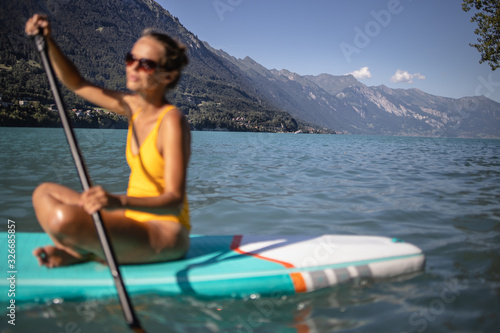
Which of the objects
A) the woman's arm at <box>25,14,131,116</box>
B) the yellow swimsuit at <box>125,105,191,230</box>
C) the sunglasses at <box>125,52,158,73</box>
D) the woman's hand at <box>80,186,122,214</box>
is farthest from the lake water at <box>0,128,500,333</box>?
the sunglasses at <box>125,52,158,73</box>

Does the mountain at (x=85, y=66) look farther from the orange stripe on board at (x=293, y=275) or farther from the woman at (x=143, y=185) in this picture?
the woman at (x=143, y=185)

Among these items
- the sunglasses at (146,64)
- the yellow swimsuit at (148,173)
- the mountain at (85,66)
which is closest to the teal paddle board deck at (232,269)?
the yellow swimsuit at (148,173)

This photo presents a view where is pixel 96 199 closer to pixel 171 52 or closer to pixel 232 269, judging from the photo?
pixel 171 52

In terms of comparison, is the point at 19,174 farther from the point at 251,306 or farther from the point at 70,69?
the point at 251,306

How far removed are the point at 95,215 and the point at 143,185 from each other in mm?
537

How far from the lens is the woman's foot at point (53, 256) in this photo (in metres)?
2.76

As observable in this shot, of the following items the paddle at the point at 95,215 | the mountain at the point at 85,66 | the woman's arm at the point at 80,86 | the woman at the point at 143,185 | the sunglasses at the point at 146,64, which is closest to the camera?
the paddle at the point at 95,215

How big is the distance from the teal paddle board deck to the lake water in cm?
12

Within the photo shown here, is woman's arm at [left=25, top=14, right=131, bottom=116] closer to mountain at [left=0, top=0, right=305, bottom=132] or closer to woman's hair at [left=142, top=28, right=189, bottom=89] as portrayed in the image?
woman's hair at [left=142, top=28, right=189, bottom=89]

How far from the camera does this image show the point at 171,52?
8.12 feet

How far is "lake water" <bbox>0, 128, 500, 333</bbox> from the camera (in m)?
2.79

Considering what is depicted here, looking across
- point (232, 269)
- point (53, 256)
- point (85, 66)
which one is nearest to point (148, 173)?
point (53, 256)

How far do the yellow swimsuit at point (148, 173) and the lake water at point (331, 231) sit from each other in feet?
2.53

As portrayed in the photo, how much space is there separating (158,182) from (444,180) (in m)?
11.5
